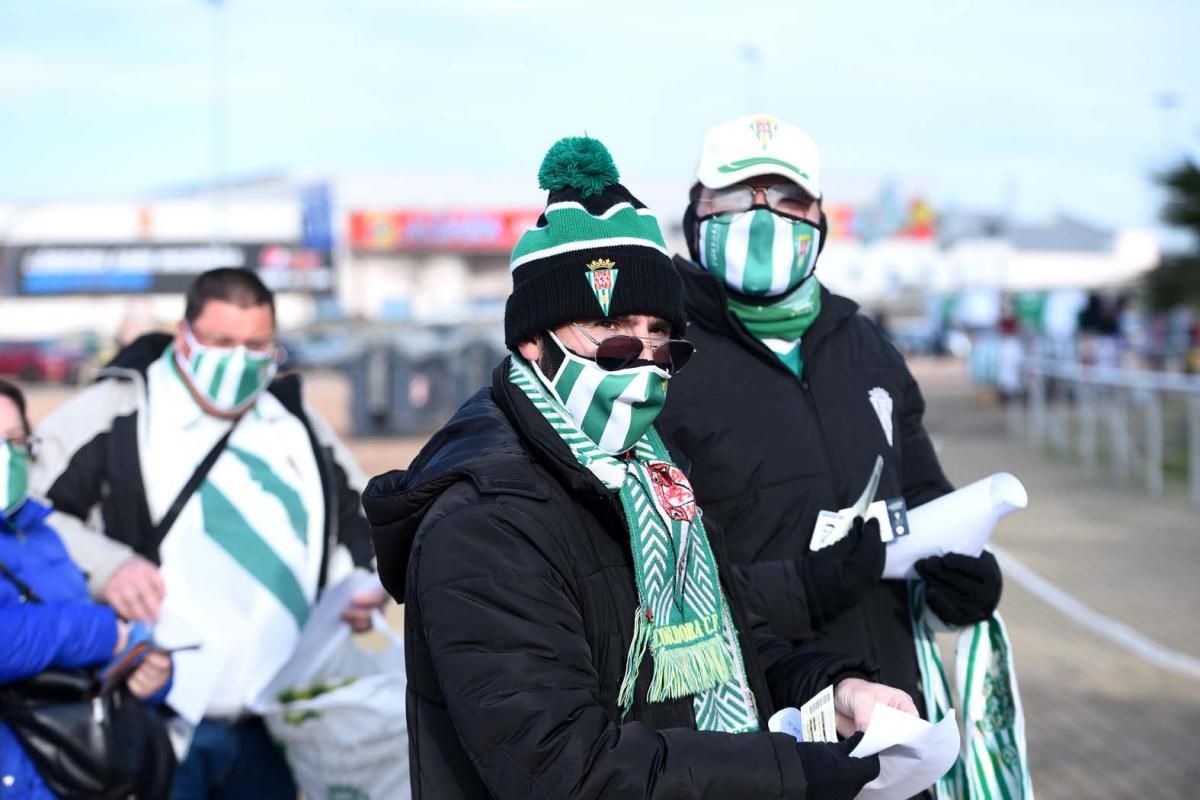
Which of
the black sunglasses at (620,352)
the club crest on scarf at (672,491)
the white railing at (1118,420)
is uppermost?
the black sunglasses at (620,352)

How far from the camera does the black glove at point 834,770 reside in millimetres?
2004

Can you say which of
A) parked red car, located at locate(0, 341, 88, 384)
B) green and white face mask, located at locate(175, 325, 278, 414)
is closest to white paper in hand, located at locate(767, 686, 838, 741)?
green and white face mask, located at locate(175, 325, 278, 414)

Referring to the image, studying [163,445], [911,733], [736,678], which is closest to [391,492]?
[736,678]

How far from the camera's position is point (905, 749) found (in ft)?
6.91

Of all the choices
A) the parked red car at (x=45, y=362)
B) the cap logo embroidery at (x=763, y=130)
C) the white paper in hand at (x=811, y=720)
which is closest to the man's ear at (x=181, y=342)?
the cap logo embroidery at (x=763, y=130)

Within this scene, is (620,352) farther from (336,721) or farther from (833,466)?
(336,721)

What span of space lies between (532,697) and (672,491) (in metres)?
0.49

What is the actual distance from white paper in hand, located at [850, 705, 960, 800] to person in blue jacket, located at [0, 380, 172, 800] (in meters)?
1.95

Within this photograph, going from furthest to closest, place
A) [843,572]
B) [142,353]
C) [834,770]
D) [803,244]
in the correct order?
[142,353] < [803,244] < [843,572] < [834,770]

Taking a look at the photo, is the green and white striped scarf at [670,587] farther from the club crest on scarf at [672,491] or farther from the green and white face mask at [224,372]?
the green and white face mask at [224,372]

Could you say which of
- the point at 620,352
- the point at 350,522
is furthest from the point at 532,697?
the point at 350,522

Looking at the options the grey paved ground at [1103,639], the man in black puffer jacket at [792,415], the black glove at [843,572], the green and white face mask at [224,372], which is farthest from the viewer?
the grey paved ground at [1103,639]

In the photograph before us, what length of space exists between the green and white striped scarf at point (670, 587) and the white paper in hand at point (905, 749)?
0.23m

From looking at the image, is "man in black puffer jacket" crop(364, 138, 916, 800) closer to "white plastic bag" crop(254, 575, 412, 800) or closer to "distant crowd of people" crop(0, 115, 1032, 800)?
"distant crowd of people" crop(0, 115, 1032, 800)
